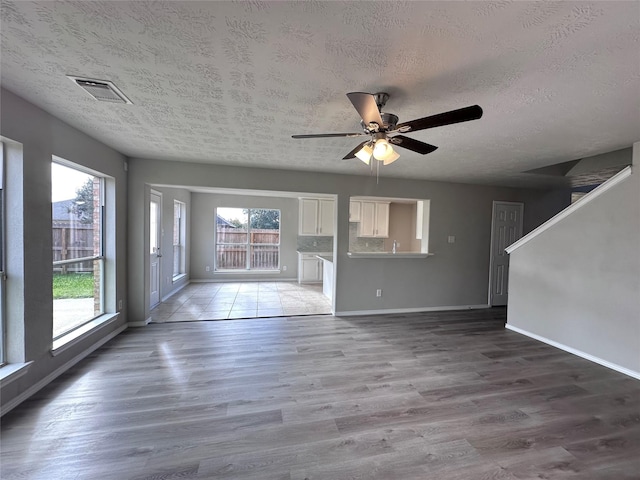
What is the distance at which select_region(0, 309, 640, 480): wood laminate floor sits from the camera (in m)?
1.55

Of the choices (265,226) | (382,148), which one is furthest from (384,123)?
(265,226)

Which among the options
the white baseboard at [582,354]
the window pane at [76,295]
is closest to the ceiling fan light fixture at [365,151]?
the window pane at [76,295]

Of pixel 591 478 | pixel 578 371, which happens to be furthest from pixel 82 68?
pixel 578 371

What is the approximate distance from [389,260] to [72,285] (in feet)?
13.7

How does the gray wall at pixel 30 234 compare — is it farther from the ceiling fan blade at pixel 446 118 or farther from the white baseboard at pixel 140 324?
the ceiling fan blade at pixel 446 118

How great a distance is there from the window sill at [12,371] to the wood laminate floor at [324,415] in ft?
0.78

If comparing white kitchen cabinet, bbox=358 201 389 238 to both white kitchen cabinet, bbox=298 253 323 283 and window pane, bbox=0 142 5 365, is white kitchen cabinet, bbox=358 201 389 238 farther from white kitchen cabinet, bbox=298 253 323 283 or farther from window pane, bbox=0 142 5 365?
window pane, bbox=0 142 5 365

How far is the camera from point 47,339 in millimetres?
2303

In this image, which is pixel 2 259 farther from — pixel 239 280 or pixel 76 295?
pixel 239 280

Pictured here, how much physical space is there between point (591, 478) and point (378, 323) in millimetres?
2629

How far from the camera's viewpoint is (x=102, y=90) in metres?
1.84

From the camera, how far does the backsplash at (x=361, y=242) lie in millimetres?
6816

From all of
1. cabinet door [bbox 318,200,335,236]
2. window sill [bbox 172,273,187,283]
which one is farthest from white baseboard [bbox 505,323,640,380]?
window sill [bbox 172,273,187,283]

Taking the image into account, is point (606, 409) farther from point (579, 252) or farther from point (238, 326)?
point (238, 326)
